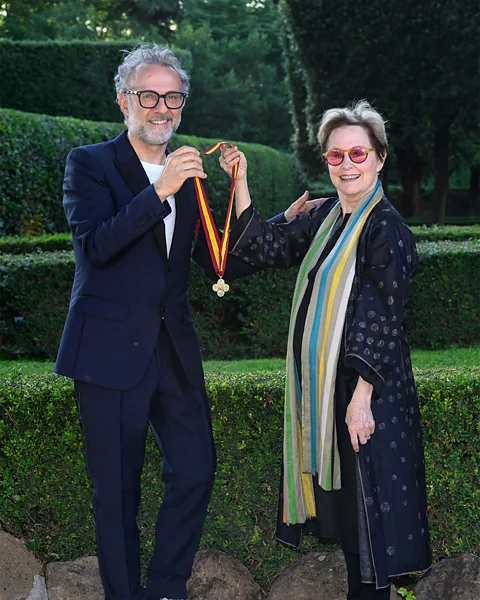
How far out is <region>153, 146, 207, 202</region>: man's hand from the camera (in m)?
2.85

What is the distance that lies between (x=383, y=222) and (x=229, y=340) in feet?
14.4

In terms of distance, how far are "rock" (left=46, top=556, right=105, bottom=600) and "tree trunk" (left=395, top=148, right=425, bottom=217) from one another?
18729 millimetres

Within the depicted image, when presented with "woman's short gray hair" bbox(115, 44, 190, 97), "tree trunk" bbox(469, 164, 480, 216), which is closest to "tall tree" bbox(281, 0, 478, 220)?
"tree trunk" bbox(469, 164, 480, 216)

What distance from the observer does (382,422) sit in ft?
9.96

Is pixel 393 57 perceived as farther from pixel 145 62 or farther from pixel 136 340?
pixel 136 340

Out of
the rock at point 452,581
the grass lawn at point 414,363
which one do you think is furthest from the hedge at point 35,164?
the rock at point 452,581

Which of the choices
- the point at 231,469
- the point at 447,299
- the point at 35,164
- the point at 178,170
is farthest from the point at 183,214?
the point at 35,164

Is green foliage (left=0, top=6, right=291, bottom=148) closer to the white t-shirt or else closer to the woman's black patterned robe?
the white t-shirt

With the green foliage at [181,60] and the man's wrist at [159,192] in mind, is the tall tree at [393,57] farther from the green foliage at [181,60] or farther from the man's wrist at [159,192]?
the man's wrist at [159,192]

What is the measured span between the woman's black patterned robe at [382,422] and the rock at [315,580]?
2.76 ft

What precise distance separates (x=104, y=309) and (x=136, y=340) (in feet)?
0.54

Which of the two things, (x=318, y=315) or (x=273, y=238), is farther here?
(x=273, y=238)

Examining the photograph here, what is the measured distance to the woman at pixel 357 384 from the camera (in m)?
Answer: 3.00

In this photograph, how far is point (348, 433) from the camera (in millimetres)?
3102
